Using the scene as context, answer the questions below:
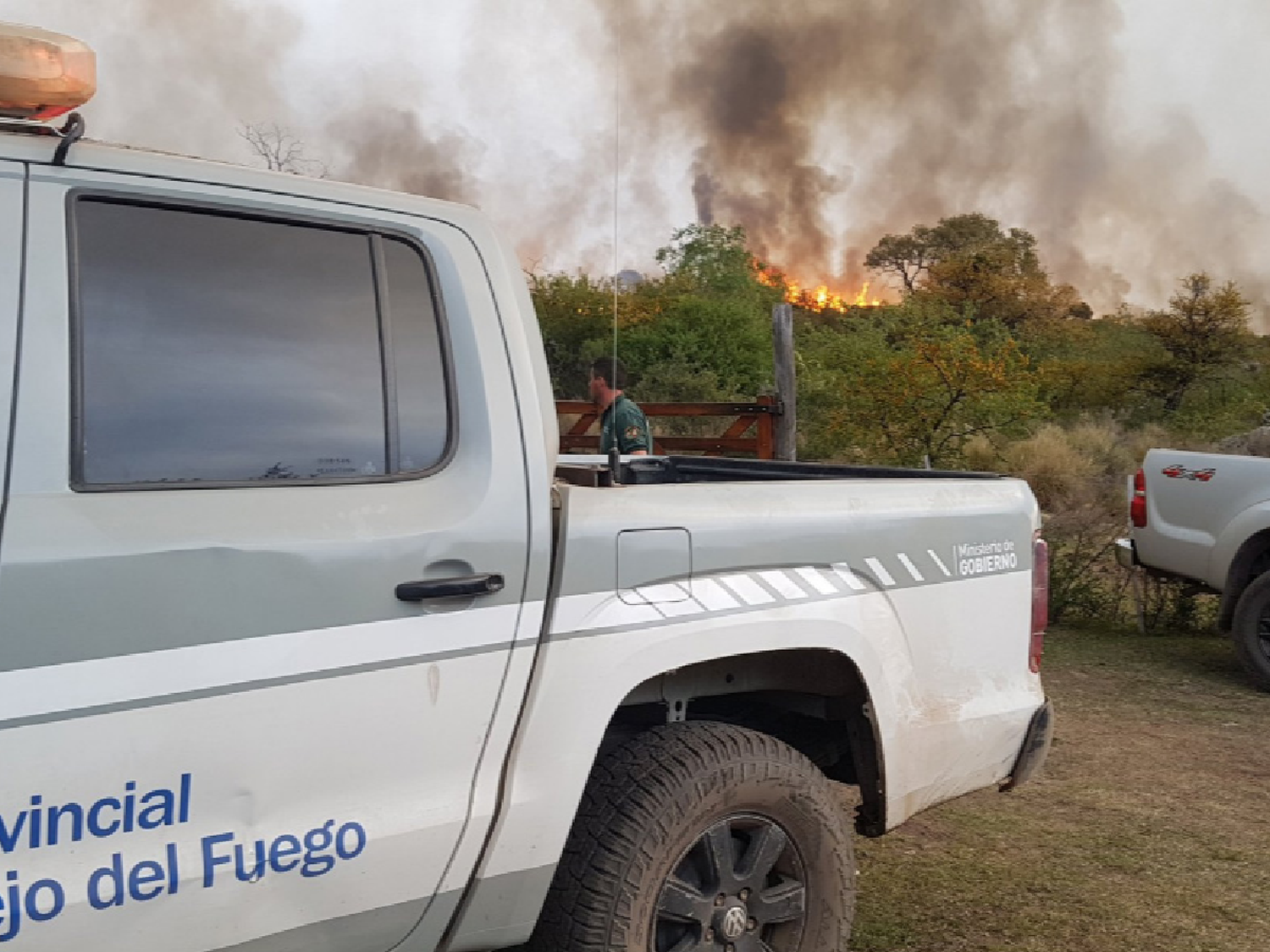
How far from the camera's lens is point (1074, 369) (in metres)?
25.9

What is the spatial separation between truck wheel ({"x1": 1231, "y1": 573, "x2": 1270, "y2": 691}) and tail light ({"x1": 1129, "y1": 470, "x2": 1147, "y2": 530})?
0.79m

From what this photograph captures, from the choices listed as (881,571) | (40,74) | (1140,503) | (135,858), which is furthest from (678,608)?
(1140,503)

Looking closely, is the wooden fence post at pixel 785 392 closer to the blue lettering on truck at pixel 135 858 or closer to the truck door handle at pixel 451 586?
the truck door handle at pixel 451 586

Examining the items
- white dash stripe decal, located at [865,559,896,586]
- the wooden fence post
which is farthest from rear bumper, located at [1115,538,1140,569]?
white dash stripe decal, located at [865,559,896,586]

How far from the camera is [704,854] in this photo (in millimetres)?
2682

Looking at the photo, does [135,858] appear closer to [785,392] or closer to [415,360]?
[415,360]

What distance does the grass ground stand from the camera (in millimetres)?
3711

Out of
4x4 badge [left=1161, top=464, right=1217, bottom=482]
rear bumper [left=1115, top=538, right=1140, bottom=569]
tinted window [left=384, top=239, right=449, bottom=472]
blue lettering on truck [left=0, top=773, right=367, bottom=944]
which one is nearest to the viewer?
blue lettering on truck [left=0, top=773, right=367, bottom=944]

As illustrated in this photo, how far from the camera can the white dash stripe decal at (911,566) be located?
3.01 m

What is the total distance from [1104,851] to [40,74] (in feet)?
13.2

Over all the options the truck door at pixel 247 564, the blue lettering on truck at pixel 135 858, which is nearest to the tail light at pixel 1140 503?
the truck door at pixel 247 564

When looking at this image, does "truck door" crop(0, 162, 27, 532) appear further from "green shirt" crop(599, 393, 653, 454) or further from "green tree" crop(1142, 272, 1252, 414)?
"green tree" crop(1142, 272, 1252, 414)

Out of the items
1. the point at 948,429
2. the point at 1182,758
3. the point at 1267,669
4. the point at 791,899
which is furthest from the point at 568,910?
the point at 948,429

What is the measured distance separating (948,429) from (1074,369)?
15112 millimetres
